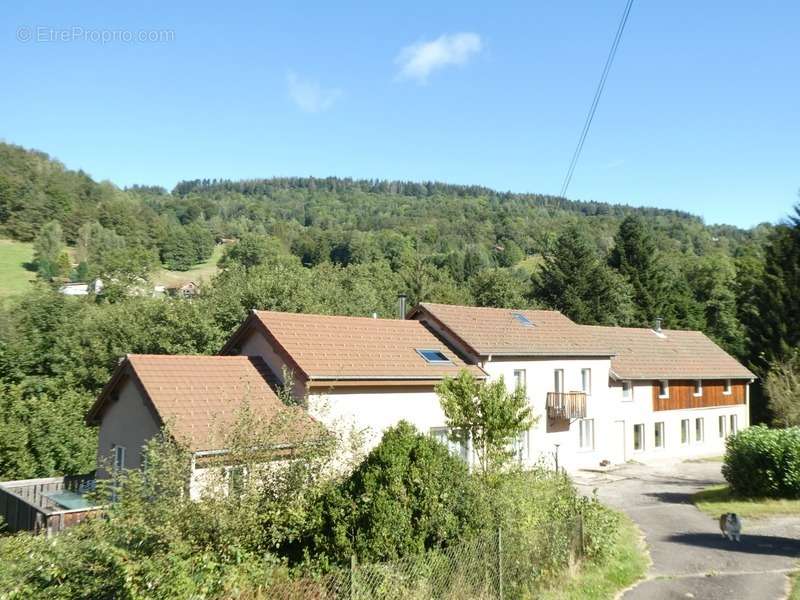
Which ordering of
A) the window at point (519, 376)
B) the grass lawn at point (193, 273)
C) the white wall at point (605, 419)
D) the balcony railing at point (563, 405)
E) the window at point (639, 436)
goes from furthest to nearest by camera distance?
the grass lawn at point (193, 273)
the window at point (639, 436)
the balcony railing at point (563, 405)
the white wall at point (605, 419)
the window at point (519, 376)

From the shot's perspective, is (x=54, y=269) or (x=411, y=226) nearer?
(x=54, y=269)

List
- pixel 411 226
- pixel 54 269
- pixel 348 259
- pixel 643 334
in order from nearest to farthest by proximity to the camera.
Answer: pixel 643 334 < pixel 54 269 < pixel 348 259 < pixel 411 226

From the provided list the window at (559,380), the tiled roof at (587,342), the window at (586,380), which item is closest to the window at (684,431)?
the tiled roof at (587,342)

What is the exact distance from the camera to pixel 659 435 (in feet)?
117

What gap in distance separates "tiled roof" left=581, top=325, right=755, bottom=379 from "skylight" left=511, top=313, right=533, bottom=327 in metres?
4.12

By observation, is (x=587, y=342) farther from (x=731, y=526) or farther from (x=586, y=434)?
(x=731, y=526)

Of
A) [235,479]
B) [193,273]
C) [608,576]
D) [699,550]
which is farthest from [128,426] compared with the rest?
[193,273]

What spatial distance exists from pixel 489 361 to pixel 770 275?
33.3 meters

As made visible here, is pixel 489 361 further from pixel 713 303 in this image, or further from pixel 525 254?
pixel 525 254

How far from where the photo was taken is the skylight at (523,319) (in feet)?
99.2

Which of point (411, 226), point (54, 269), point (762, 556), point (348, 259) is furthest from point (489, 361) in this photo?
point (411, 226)

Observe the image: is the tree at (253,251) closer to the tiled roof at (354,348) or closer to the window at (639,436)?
the window at (639,436)

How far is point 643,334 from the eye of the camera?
39688 mm

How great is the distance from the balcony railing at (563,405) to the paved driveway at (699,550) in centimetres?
347
